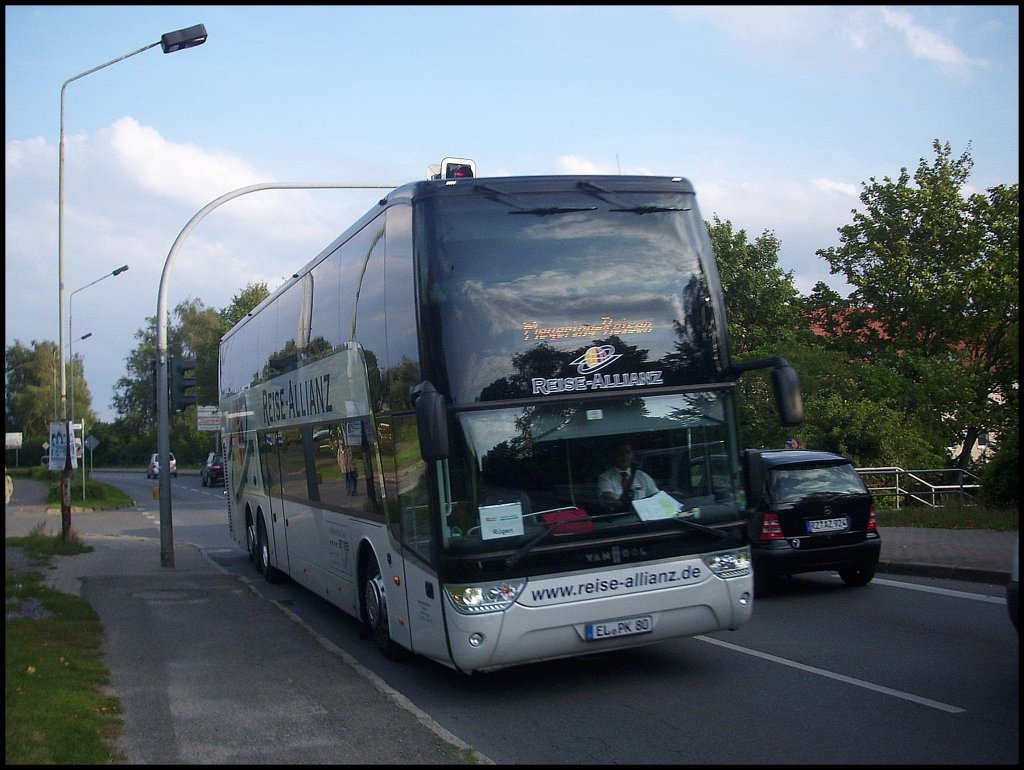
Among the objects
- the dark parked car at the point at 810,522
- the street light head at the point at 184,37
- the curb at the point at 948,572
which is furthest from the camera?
the street light head at the point at 184,37

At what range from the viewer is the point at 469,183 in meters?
Result: 7.95

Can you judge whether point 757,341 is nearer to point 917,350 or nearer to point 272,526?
point 917,350

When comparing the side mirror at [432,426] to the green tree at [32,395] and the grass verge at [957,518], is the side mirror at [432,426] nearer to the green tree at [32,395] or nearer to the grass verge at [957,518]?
the grass verge at [957,518]

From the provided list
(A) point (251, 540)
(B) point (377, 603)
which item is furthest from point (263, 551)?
(B) point (377, 603)

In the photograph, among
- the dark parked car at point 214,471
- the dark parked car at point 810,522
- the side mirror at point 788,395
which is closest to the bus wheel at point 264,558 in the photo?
the dark parked car at point 810,522

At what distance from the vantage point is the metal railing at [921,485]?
22516 mm

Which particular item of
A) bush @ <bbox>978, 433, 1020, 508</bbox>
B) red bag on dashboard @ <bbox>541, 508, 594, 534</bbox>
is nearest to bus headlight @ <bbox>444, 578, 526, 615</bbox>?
red bag on dashboard @ <bbox>541, 508, 594, 534</bbox>

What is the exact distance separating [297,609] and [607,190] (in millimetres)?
7785

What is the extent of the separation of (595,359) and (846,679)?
3.17m

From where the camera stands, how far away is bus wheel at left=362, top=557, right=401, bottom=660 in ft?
30.8

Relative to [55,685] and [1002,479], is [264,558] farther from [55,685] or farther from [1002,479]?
[1002,479]

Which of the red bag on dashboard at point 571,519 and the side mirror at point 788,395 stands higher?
the side mirror at point 788,395

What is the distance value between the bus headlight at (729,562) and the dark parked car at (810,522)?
153 inches

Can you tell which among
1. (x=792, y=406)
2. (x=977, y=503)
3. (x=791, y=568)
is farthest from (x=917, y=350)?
(x=792, y=406)
